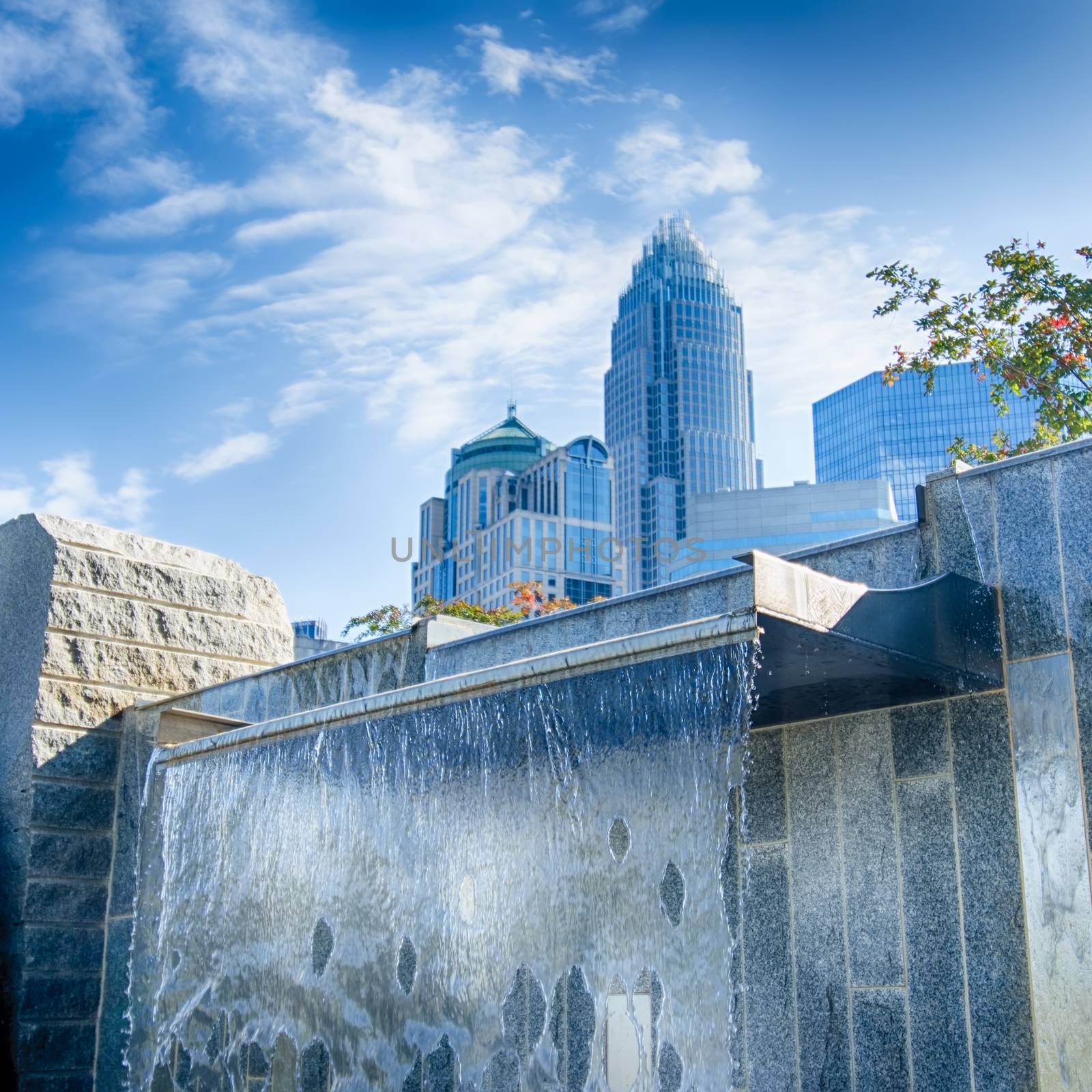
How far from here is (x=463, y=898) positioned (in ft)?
22.8

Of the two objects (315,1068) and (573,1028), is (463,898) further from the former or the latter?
(315,1068)

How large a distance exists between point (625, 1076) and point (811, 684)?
205 cm

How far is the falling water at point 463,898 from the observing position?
5.86m

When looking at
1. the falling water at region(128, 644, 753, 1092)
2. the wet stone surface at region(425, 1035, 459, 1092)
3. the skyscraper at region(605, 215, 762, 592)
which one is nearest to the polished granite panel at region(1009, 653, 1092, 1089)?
the falling water at region(128, 644, 753, 1092)

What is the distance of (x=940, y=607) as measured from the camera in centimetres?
532

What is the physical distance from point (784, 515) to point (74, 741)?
324 feet

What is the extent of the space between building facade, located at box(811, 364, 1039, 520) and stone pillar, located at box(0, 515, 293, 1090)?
389ft

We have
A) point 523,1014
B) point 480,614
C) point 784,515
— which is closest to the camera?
point 523,1014

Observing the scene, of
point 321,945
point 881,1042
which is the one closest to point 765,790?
point 881,1042

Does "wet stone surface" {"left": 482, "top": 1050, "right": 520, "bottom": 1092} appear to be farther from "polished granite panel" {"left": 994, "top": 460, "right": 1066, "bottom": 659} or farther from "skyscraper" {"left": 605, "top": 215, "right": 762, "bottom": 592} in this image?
"skyscraper" {"left": 605, "top": 215, "right": 762, "bottom": 592}

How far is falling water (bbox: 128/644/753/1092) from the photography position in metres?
5.86

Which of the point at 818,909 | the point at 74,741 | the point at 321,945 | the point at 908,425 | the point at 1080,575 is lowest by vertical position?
the point at 321,945

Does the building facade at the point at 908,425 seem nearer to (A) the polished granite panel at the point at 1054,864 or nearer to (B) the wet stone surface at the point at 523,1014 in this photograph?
(B) the wet stone surface at the point at 523,1014

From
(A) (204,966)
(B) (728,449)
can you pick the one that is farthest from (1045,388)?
(B) (728,449)
